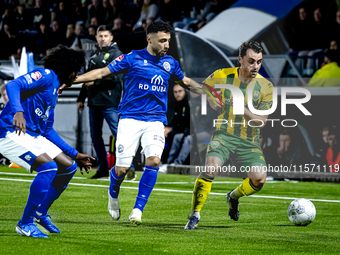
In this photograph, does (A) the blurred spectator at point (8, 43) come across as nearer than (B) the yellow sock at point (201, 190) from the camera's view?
No

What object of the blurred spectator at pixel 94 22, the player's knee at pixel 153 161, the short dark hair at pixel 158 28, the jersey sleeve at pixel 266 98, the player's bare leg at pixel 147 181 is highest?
the short dark hair at pixel 158 28

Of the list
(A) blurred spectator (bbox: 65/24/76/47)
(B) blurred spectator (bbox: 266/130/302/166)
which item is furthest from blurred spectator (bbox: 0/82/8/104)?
(B) blurred spectator (bbox: 266/130/302/166)

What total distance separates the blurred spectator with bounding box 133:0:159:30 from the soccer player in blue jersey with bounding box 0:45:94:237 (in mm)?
10209

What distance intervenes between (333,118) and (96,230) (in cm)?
701

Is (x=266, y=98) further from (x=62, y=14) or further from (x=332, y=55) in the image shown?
(x=62, y=14)

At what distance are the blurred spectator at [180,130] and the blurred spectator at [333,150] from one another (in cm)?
289

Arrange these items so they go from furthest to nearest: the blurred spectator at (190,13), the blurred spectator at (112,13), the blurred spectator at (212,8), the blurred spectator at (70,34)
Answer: the blurred spectator at (70,34)
the blurred spectator at (112,13)
the blurred spectator at (190,13)
the blurred spectator at (212,8)

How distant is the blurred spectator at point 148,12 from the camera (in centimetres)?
1477

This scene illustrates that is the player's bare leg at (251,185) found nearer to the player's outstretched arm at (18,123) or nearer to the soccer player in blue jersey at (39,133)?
the soccer player in blue jersey at (39,133)

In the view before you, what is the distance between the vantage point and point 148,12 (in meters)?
15.1

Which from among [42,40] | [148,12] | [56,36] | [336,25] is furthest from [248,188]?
[42,40]

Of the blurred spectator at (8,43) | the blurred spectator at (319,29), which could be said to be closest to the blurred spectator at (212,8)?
the blurred spectator at (319,29)

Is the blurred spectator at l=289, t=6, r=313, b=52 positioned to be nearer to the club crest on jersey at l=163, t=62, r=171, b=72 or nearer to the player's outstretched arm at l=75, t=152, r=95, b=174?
the club crest on jersey at l=163, t=62, r=171, b=72

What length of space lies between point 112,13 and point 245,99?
36.2 ft
